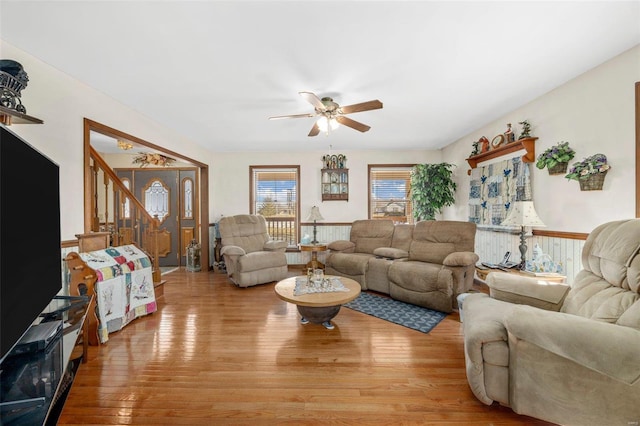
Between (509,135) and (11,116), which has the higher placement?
(509,135)

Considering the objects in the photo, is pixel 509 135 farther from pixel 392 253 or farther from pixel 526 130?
pixel 392 253

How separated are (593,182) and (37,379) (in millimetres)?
3729

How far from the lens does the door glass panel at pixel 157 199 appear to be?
5.39 metres

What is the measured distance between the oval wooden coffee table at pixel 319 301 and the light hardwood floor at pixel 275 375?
0.12 metres

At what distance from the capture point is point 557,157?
248 centimetres

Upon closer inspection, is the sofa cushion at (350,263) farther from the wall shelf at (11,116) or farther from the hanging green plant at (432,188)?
the wall shelf at (11,116)

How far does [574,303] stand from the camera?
1637 millimetres

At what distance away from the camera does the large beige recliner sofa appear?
2.88m

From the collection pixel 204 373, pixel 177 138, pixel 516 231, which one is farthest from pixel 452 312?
pixel 177 138

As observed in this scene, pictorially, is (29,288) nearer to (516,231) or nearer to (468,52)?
(468,52)

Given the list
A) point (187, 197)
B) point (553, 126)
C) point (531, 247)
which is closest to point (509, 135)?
point (553, 126)

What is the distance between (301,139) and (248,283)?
2.52 metres

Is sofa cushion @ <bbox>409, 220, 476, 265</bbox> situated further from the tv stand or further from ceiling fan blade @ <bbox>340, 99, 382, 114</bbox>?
the tv stand

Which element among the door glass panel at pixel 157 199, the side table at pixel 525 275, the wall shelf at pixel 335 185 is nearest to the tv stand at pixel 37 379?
the side table at pixel 525 275
